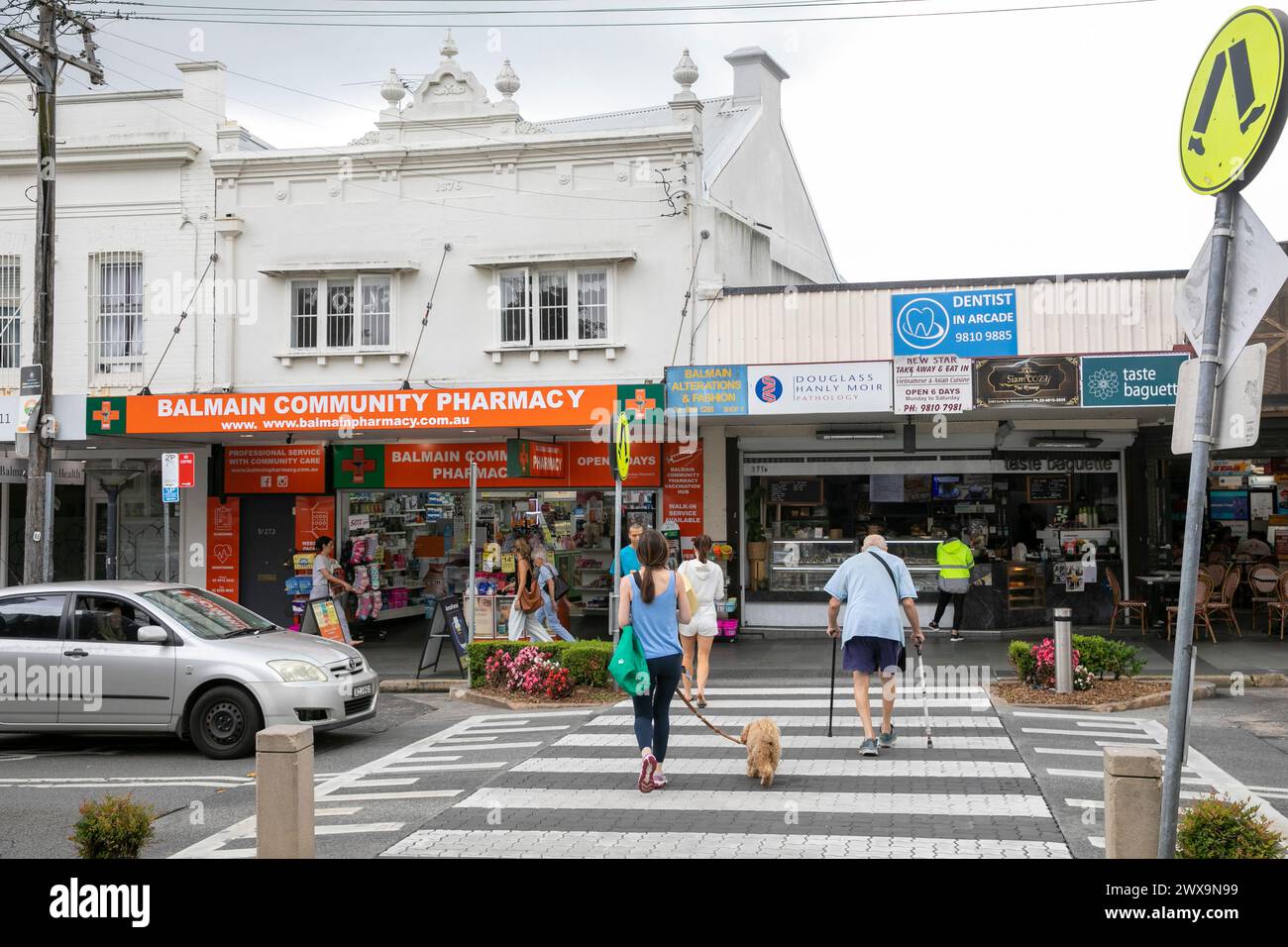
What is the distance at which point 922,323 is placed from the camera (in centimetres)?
1694

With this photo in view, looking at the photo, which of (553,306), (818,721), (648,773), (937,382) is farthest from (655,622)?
(553,306)

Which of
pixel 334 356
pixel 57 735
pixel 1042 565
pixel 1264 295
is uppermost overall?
pixel 334 356

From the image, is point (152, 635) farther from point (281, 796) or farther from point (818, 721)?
point (818, 721)

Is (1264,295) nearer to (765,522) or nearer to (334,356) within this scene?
(765,522)

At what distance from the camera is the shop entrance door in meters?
19.9

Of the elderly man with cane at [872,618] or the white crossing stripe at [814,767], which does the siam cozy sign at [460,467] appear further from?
the white crossing stripe at [814,767]

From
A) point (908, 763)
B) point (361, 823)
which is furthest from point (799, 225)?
point (361, 823)

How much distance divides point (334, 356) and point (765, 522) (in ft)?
24.5

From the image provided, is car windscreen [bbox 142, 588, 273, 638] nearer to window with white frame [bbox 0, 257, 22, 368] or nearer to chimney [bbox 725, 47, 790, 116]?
window with white frame [bbox 0, 257, 22, 368]

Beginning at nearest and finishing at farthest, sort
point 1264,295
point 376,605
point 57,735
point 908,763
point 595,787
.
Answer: point 1264,295, point 595,787, point 908,763, point 57,735, point 376,605

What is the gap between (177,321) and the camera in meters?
19.5

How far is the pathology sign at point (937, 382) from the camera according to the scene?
15.4 meters

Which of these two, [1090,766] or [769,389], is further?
[769,389]

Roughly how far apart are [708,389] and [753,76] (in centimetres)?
1192
